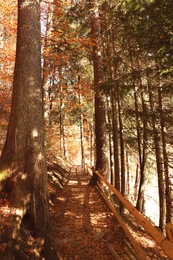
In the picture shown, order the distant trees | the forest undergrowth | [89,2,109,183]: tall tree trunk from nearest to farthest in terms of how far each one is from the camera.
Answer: the forest undergrowth → the distant trees → [89,2,109,183]: tall tree trunk

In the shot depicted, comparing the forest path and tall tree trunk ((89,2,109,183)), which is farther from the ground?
tall tree trunk ((89,2,109,183))

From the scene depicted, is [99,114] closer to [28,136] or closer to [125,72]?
[125,72]

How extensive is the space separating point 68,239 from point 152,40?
6070 millimetres

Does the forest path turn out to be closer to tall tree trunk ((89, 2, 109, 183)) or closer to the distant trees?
tall tree trunk ((89, 2, 109, 183))

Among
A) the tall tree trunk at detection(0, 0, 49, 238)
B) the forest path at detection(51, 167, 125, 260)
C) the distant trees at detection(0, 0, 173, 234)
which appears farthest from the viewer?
the distant trees at detection(0, 0, 173, 234)

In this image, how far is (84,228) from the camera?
7.32m

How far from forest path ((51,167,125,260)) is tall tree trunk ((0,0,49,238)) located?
100 centimetres

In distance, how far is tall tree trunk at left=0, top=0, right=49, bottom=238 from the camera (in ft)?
18.3

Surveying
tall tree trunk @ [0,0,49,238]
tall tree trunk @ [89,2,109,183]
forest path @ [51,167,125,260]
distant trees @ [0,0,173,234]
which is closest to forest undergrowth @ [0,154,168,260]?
forest path @ [51,167,125,260]

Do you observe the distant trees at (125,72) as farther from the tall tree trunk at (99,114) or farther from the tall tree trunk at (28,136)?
the tall tree trunk at (28,136)

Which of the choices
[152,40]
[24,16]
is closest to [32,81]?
[24,16]

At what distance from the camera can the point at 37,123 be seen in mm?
6215

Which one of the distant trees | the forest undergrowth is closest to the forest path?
the forest undergrowth

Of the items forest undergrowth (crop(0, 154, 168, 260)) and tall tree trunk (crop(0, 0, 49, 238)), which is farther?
tall tree trunk (crop(0, 0, 49, 238))
